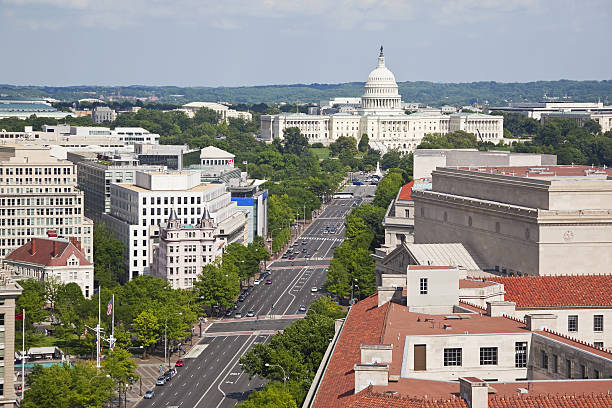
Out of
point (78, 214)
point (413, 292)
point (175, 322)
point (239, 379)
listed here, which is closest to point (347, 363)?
point (413, 292)

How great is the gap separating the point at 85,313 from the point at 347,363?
224 feet

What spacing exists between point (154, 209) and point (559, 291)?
91571mm

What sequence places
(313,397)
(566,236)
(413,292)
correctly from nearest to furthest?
(313,397), (413,292), (566,236)

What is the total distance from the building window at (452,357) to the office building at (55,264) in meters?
90.9

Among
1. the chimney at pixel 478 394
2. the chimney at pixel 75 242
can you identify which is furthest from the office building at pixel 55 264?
the chimney at pixel 478 394

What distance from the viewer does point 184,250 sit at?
5896 inches

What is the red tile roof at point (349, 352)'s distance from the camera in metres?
51.0

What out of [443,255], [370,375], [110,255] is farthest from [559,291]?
[110,255]

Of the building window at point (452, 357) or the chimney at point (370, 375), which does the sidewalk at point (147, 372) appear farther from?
the chimney at point (370, 375)

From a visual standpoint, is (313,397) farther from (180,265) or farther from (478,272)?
(180,265)

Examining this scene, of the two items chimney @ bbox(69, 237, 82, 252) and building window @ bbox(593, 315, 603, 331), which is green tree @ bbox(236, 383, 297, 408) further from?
chimney @ bbox(69, 237, 82, 252)

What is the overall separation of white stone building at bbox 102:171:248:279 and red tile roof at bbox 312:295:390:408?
82502 mm

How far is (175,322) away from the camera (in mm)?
119250

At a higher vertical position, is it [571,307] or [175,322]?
[571,307]
